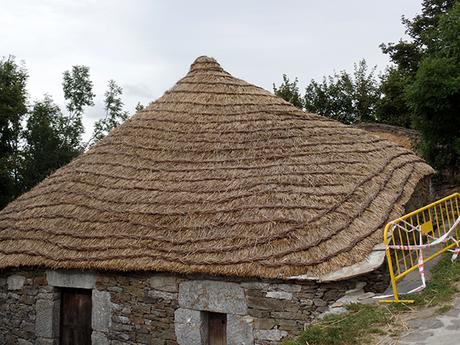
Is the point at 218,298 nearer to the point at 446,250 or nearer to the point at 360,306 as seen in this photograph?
the point at 360,306

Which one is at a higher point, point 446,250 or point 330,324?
point 446,250

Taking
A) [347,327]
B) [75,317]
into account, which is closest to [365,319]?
[347,327]

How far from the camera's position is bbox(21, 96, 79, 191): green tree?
64.3 feet


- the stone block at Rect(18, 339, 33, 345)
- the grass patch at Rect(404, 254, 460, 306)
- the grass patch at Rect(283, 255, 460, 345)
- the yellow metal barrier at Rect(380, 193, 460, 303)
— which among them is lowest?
the stone block at Rect(18, 339, 33, 345)

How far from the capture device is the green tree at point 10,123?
1709cm

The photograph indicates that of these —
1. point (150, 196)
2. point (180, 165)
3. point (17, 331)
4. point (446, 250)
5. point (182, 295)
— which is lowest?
point (17, 331)

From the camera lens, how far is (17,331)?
8.77 meters

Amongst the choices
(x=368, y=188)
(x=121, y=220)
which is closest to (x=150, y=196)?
(x=121, y=220)

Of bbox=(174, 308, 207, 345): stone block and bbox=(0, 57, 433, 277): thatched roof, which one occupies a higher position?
bbox=(0, 57, 433, 277): thatched roof

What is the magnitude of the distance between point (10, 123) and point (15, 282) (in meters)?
11.6

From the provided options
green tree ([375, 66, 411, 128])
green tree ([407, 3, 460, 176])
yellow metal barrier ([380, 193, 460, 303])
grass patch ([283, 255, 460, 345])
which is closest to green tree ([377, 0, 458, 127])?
green tree ([375, 66, 411, 128])

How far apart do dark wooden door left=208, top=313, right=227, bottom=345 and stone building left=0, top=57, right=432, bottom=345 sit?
17 millimetres

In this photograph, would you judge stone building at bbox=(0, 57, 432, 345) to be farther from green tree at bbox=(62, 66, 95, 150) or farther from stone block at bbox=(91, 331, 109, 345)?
green tree at bbox=(62, 66, 95, 150)

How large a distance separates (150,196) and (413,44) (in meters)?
16.5
